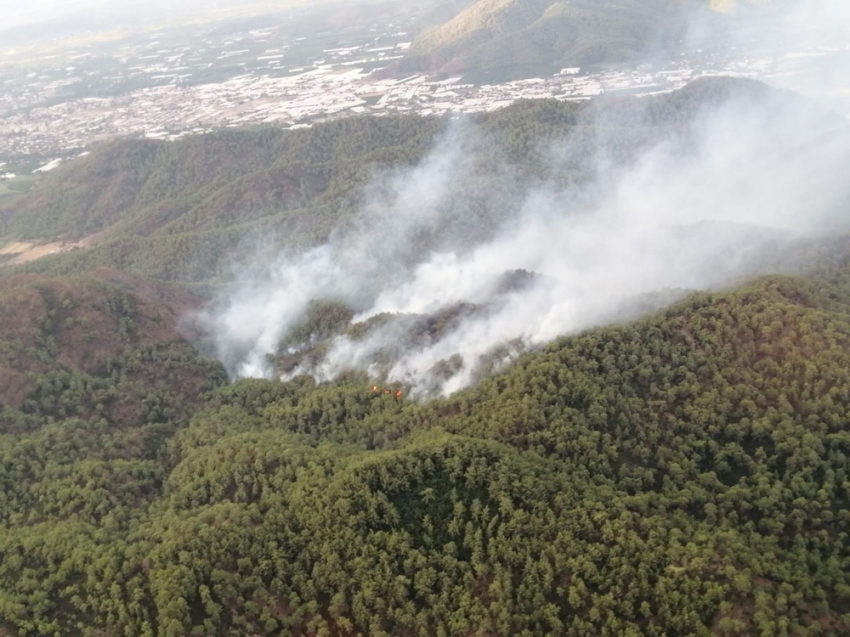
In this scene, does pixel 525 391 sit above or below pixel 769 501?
above

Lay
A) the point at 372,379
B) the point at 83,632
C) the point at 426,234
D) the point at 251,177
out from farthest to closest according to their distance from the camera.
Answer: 1. the point at 251,177
2. the point at 426,234
3. the point at 372,379
4. the point at 83,632

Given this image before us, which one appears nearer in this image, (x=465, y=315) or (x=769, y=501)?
(x=769, y=501)

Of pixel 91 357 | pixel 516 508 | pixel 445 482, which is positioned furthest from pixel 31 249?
pixel 516 508

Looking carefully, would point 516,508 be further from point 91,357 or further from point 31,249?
point 31,249

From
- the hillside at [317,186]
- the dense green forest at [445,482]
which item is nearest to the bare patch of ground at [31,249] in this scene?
the hillside at [317,186]

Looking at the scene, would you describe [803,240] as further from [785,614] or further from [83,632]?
[83,632]

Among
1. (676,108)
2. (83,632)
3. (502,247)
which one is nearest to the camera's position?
(83,632)

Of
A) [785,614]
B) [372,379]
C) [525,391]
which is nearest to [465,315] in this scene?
[372,379]

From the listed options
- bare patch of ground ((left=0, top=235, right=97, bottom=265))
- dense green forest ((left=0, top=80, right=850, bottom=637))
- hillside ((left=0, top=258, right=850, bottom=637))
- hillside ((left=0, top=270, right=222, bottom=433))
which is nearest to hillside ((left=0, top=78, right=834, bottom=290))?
bare patch of ground ((left=0, top=235, right=97, bottom=265))
